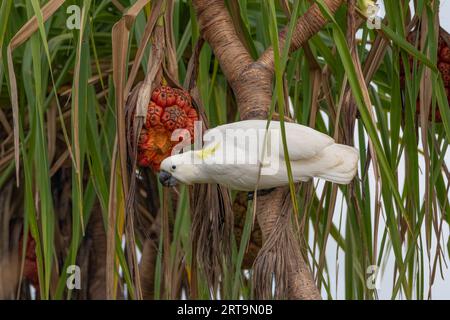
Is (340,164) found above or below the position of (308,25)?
below

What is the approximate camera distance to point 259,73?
4.24 ft

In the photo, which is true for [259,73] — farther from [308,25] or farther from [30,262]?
[30,262]

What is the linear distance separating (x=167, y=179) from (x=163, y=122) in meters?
0.09

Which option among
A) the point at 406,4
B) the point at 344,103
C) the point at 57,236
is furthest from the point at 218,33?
the point at 57,236

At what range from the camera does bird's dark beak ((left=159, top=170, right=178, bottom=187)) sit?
4.16 ft

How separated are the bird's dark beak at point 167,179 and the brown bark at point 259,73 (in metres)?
0.11

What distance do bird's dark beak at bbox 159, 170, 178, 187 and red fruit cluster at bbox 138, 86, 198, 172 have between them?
0.05 feet

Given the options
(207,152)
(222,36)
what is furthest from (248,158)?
(222,36)

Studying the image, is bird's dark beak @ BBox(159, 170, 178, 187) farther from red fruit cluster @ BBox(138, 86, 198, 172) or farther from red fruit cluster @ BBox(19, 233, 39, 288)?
red fruit cluster @ BBox(19, 233, 39, 288)

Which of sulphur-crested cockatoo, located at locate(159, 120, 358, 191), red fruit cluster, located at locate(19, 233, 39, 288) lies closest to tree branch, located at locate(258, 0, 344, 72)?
sulphur-crested cockatoo, located at locate(159, 120, 358, 191)

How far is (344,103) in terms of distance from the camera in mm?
1320

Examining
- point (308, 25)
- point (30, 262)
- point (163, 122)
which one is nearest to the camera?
point (163, 122)
